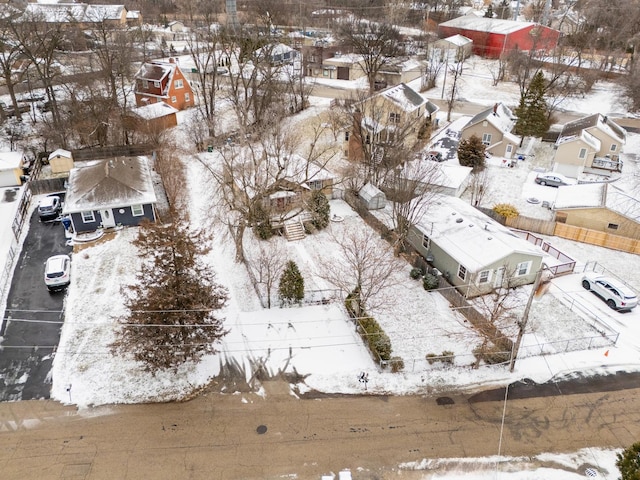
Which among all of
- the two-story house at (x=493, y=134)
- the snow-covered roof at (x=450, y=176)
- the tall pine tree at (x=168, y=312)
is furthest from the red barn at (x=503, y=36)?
the tall pine tree at (x=168, y=312)

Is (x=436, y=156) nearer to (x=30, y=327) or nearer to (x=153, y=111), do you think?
(x=153, y=111)

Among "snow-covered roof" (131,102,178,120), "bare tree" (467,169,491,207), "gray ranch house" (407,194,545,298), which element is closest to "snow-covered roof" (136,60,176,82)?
"snow-covered roof" (131,102,178,120)

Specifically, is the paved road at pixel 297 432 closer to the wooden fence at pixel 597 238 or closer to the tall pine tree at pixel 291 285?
the tall pine tree at pixel 291 285

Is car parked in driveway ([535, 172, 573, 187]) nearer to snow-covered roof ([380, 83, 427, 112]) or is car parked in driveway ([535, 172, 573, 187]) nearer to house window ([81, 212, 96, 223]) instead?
snow-covered roof ([380, 83, 427, 112])

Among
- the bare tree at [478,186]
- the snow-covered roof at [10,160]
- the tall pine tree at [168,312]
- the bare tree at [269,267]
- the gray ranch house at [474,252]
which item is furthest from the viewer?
the snow-covered roof at [10,160]

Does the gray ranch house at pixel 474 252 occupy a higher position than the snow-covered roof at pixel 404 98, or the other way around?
the snow-covered roof at pixel 404 98

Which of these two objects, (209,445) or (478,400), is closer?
(209,445)

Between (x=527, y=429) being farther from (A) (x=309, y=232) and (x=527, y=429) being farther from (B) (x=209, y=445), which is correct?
(A) (x=309, y=232)

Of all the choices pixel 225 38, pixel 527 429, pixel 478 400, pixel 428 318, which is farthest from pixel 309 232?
pixel 225 38
